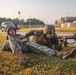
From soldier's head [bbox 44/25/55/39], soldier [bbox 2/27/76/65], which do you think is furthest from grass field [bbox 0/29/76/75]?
soldier's head [bbox 44/25/55/39]

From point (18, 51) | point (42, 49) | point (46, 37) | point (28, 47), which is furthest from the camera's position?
point (46, 37)

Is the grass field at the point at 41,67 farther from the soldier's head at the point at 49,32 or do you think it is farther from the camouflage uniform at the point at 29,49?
the soldier's head at the point at 49,32

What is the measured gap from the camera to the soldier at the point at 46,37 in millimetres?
8917

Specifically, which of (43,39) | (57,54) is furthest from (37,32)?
(57,54)

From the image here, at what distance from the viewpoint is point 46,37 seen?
9.05 metres

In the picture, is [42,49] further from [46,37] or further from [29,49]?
[46,37]

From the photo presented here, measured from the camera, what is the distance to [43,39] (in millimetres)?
9086

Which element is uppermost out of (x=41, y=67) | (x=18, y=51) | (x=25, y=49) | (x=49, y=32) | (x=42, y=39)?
(x=49, y=32)

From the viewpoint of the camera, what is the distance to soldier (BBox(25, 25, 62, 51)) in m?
8.92

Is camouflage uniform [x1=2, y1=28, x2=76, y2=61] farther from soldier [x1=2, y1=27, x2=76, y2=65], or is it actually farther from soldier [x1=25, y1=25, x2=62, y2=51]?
soldier [x1=25, y1=25, x2=62, y2=51]

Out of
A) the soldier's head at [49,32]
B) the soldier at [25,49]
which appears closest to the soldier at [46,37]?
the soldier's head at [49,32]

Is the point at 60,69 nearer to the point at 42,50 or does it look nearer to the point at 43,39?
the point at 42,50

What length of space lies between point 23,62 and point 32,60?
0.76 metres

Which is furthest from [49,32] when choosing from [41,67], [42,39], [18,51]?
[41,67]
